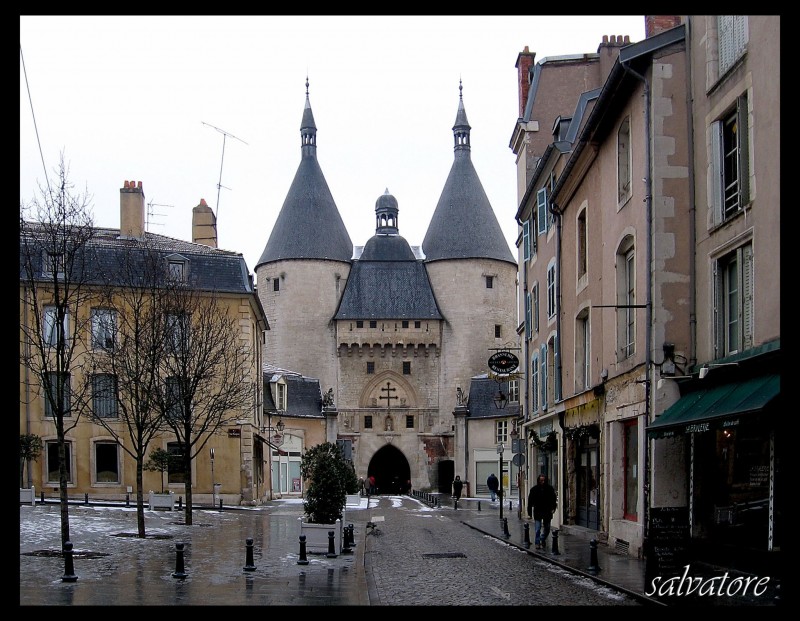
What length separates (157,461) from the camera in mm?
35906

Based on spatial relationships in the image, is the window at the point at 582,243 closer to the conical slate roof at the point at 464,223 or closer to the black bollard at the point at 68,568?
the black bollard at the point at 68,568

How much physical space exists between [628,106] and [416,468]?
5126 centimetres

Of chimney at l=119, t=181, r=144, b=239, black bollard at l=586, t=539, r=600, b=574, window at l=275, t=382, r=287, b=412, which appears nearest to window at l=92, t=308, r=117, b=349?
chimney at l=119, t=181, r=144, b=239

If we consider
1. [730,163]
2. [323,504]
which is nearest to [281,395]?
[323,504]

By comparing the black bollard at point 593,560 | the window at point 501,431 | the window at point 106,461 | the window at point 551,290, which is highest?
the window at point 551,290

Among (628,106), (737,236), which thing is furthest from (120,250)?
(737,236)

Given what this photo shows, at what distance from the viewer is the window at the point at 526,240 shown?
33188mm

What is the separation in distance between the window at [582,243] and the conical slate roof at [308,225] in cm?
4791

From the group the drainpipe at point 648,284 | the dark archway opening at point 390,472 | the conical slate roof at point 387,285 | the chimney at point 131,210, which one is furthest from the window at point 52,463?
the dark archway opening at point 390,472

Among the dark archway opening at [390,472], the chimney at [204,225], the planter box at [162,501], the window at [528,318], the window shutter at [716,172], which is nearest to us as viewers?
the window shutter at [716,172]

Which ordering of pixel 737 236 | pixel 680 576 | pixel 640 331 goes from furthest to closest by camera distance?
pixel 640 331
pixel 737 236
pixel 680 576

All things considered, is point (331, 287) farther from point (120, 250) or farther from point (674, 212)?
point (674, 212)

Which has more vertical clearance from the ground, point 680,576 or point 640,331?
point 640,331

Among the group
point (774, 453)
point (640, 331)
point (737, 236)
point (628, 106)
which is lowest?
point (774, 453)
